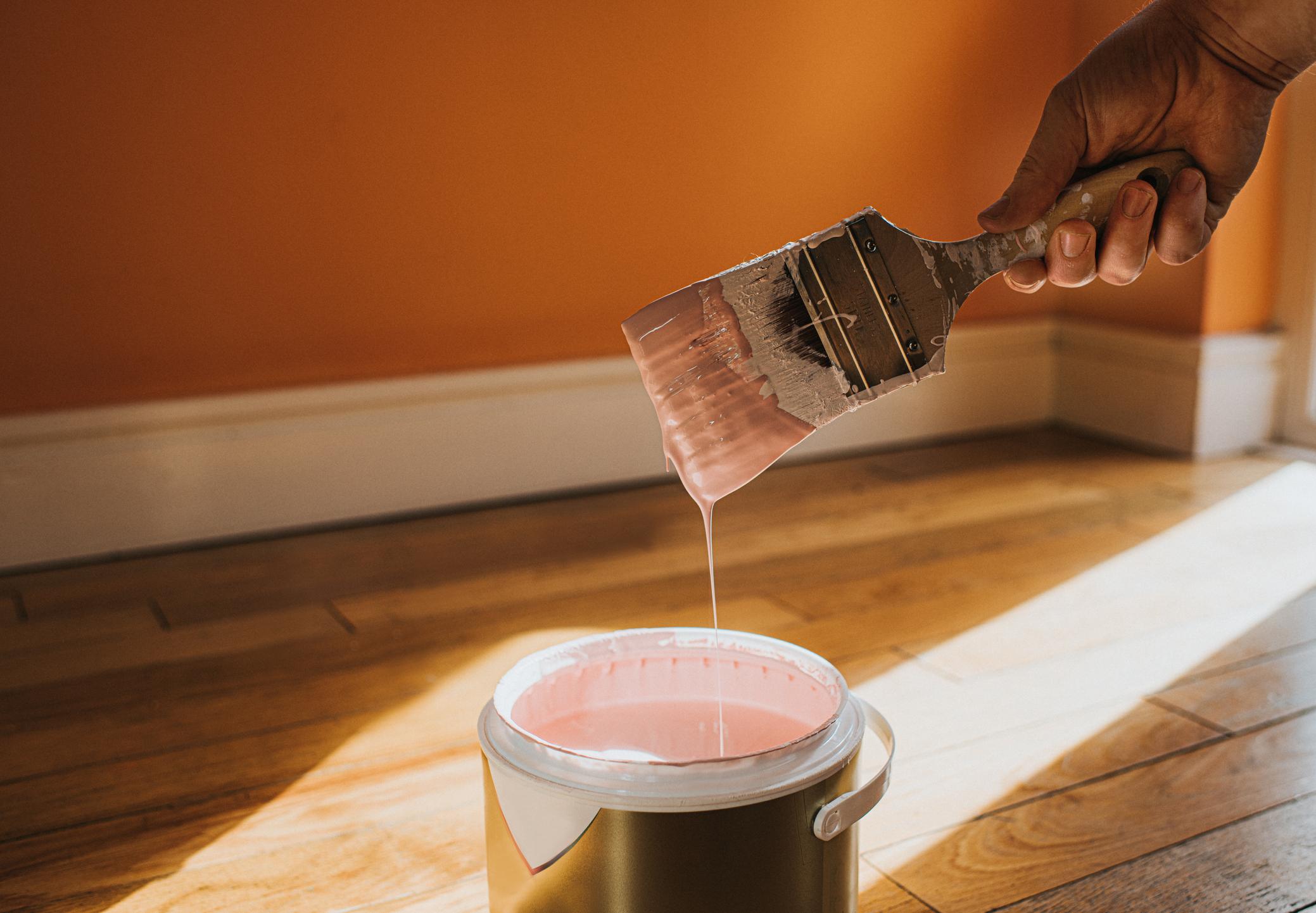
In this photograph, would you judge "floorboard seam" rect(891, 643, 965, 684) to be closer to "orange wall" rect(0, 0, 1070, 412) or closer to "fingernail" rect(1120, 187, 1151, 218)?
"fingernail" rect(1120, 187, 1151, 218)

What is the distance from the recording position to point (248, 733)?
4.00 ft

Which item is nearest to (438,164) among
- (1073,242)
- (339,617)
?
(339,617)

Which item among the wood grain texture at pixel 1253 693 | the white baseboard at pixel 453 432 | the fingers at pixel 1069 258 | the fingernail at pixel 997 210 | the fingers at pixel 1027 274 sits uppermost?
the fingernail at pixel 997 210

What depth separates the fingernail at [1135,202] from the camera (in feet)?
2.95

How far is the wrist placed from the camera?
97 centimetres

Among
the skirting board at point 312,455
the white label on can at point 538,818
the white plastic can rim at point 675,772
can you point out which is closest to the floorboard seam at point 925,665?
the white plastic can rim at point 675,772

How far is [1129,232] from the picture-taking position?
926 millimetres

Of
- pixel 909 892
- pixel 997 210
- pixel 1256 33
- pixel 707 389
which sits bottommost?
pixel 909 892

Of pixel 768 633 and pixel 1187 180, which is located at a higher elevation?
pixel 1187 180

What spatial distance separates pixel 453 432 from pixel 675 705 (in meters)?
1.17

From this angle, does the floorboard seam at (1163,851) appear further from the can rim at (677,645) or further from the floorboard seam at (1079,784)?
the can rim at (677,645)

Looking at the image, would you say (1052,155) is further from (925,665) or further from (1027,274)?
(925,665)

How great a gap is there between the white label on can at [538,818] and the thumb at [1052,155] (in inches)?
23.2

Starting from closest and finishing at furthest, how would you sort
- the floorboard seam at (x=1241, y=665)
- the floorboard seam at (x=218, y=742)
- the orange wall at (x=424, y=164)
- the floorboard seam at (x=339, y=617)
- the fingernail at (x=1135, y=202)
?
the fingernail at (x=1135, y=202) < the floorboard seam at (x=218, y=742) < the floorboard seam at (x=1241, y=665) < the floorboard seam at (x=339, y=617) < the orange wall at (x=424, y=164)
